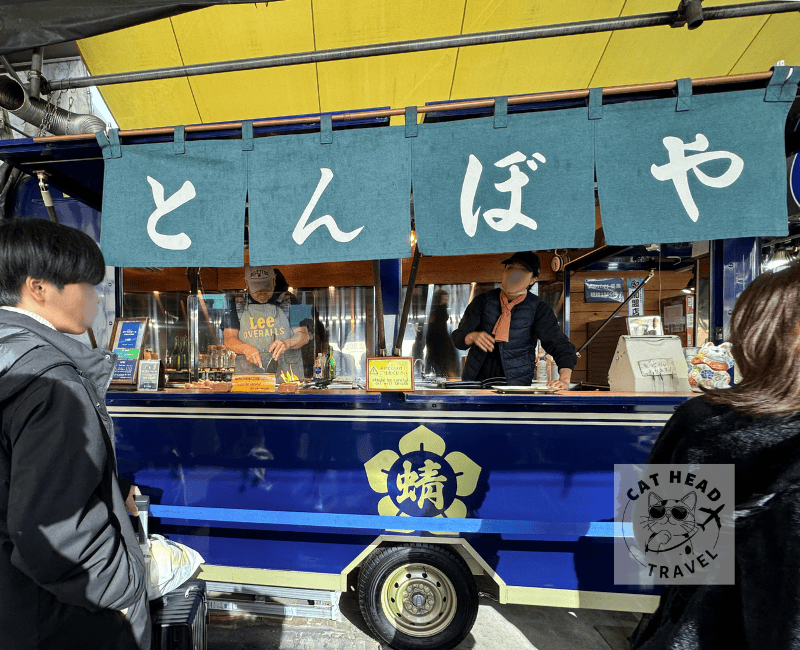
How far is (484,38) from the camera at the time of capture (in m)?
2.62

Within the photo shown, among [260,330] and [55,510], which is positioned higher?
[260,330]

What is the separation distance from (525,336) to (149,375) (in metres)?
3.34

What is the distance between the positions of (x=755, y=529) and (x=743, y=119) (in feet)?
7.72

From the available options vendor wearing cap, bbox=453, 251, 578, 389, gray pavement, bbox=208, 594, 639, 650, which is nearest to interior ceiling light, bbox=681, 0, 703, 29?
vendor wearing cap, bbox=453, 251, 578, 389

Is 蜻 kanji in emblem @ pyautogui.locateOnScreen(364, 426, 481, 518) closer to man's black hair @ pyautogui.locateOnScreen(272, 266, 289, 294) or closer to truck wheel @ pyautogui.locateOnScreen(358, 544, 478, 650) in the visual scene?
truck wheel @ pyautogui.locateOnScreen(358, 544, 478, 650)

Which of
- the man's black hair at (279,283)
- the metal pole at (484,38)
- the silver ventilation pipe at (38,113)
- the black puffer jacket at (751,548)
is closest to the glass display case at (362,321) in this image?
the man's black hair at (279,283)

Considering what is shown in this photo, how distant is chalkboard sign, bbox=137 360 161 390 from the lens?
3.27m

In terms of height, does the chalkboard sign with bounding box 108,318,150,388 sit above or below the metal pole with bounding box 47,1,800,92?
below

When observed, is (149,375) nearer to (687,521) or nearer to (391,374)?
(391,374)

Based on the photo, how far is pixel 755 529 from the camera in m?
1.09

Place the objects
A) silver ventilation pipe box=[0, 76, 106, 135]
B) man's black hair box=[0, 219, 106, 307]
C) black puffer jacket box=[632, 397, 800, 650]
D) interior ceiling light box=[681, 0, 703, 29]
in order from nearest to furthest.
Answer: black puffer jacket box=[632, 397, 800, 650], man's black hair box=[0, 219, 106, 307], interior ceiling light box=[681, 0, 703, 29], silver ventilation pipe box=[0, 76, 106, 135]

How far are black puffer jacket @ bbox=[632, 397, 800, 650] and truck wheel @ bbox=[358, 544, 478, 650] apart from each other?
180 cm

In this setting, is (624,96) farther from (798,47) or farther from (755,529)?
(798,47)

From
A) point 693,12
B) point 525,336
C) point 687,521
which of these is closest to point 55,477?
point 687,521
